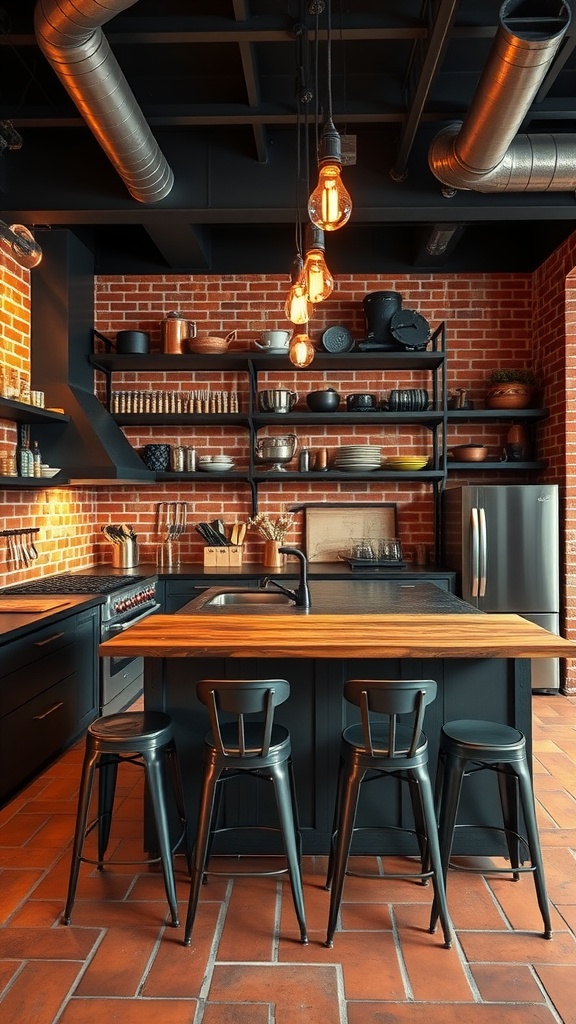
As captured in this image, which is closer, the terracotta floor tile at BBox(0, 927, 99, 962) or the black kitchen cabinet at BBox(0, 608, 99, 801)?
the terracotta floor tile at BBox(0, 927, 99, 962)

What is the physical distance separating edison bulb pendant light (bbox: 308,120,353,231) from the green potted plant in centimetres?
331

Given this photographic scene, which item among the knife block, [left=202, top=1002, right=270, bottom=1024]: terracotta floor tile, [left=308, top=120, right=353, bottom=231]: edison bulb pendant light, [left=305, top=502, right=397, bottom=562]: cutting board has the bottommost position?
[left=202, top=1002, right=270, bottom=1024]: terracotta floor tile

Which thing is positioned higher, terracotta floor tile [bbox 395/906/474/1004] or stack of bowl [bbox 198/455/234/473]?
stack of bowl [bbox 198/455/234/473]

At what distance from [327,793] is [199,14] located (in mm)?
3202

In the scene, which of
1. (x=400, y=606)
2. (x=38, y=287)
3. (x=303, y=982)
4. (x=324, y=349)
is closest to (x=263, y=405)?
(x=324, y=349)

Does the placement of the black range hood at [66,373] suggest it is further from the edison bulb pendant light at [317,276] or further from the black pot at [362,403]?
the edison bulb pendant light at [317,276]

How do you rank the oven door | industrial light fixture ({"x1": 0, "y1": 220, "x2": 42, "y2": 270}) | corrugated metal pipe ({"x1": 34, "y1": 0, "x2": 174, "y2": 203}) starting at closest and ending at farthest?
corrugated metal pipe ({"x1": 34, "y1": 0, "x2": 174, "y2": 203}) → industrial light fixture ({"x1": 0, "y1": 220, "x2": 42, "y2": 270}) → the oven door

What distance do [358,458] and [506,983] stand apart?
3650 millimetres

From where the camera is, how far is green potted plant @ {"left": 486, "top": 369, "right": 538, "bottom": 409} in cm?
512

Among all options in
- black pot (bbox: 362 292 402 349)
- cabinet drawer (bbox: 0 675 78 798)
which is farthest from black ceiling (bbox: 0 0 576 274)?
cabinet drawer (bbox: 0 675 78 798)

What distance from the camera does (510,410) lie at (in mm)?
5117

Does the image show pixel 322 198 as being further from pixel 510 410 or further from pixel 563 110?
pixel 510 410

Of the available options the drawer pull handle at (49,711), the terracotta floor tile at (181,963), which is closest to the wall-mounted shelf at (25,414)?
the drawer pull handle at (49,711)

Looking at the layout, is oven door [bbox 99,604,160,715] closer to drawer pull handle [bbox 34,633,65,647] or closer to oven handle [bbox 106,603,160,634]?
oven handle [bbox 106,603,160,634]
